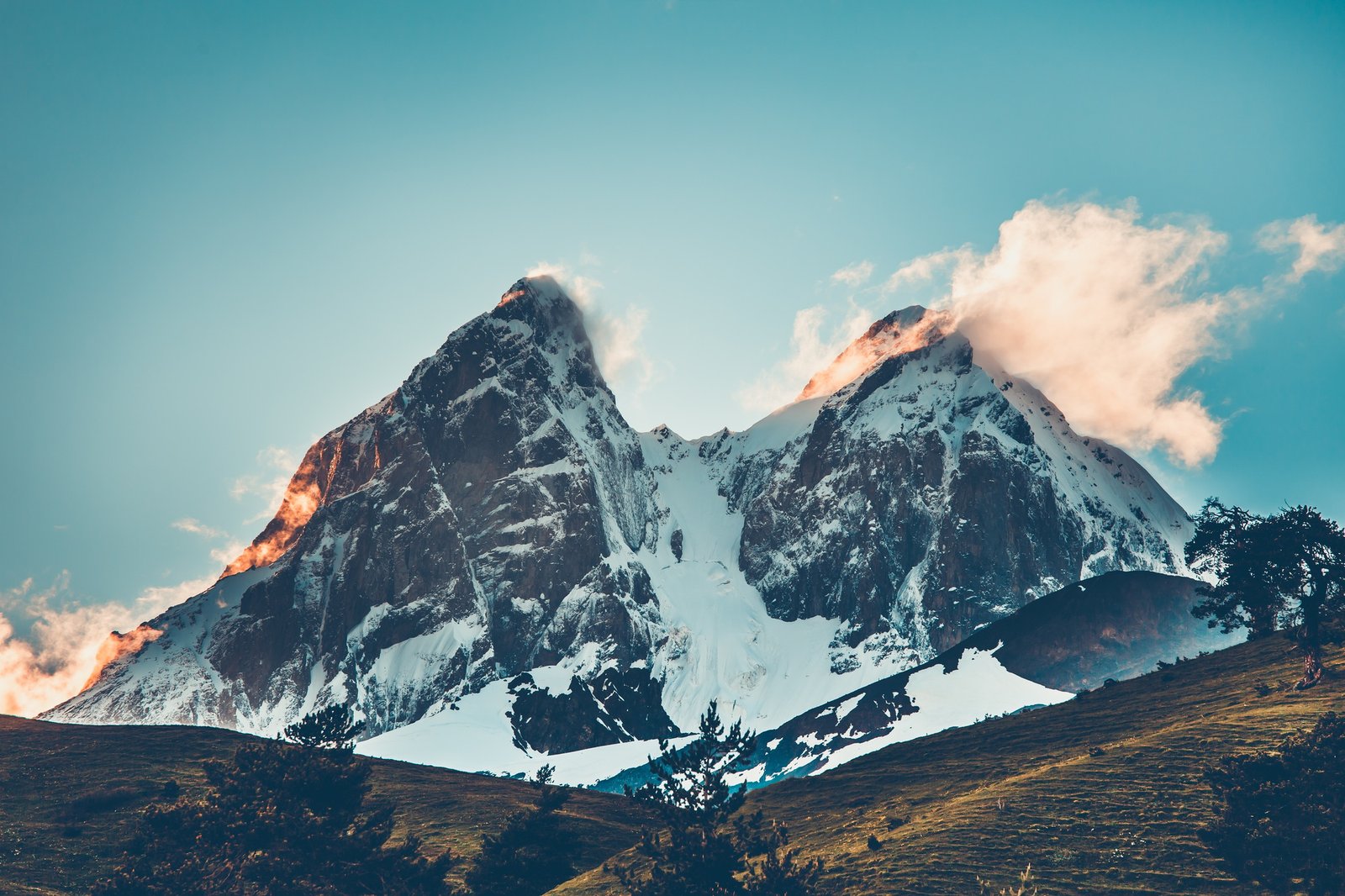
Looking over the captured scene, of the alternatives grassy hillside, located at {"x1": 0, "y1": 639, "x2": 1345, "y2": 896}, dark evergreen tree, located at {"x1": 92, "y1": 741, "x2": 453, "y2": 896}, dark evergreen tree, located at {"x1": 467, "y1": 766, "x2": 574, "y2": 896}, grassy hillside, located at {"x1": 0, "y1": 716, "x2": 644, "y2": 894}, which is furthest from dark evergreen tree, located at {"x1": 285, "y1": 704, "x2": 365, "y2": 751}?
dark evergreen tree, located at {"x1": 467, "y1": 766, "x2": 574, "y2": 896}

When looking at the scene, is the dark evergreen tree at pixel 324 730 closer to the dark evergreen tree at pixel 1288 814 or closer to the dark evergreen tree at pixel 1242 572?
the dark evergreen tree at pixel 1288 814

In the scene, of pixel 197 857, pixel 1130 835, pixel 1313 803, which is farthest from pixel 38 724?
pixel 1313 803

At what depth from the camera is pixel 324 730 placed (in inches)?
3757

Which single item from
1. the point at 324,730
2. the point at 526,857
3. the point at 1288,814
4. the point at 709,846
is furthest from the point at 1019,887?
the point at 324,730

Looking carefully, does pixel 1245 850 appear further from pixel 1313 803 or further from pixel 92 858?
pixel 92 858

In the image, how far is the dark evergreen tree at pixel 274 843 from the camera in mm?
70250

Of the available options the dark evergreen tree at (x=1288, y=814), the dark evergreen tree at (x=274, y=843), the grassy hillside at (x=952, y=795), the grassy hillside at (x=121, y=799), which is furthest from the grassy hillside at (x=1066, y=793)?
the grassy hillside at (x=121, y=799)

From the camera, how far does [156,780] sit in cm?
10606

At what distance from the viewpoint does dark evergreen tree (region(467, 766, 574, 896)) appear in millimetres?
82312

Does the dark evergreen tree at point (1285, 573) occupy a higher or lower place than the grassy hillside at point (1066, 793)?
higher

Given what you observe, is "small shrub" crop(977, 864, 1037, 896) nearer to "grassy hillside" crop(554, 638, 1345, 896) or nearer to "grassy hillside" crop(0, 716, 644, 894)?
Answer: "grassy hillside" crop(554, 638, 1345, 896)

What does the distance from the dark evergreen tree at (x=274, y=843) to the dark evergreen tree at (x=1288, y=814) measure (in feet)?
164

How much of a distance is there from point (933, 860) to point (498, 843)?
36.3m

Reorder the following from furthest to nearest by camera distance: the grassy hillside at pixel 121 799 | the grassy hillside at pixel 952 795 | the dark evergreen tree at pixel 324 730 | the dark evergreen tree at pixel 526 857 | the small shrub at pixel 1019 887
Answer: the dark evergreen tree at pixel 324 730, the grassy hillside at pixel 121 799, the dark evergreen tree at pixel 526 857, the grassy hillside at pixel 952 795, the small shrub at pixel 1019 887
